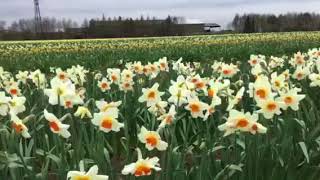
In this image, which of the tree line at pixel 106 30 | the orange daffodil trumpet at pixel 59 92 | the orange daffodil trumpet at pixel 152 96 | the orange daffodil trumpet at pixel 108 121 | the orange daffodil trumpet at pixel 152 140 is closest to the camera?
the orange daffodil trumpet at pixel 152 140

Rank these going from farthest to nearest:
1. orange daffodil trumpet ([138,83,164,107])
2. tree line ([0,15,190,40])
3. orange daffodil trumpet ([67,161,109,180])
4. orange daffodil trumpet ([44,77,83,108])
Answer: tree line ([0,15,190,40]) → orange daffodil trumpet ([138,83,164,107]) → orange daffodil trumpet ([44,77,83,108]) → orange daffodil trumpet ([67,161,109,180])

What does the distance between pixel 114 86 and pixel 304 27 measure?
69.6 meters

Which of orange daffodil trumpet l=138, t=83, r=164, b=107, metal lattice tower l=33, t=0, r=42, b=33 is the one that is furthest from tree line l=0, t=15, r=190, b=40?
orange daffodil trumpet l=138, t=83, r=164, b=107

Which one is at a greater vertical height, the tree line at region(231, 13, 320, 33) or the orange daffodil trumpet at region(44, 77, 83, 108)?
the orange daffodil trumpet at region(44, 77, 83, 108)

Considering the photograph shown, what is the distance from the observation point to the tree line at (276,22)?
71.6 metres

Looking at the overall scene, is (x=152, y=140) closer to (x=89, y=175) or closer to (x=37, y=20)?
(x=89, y=175)

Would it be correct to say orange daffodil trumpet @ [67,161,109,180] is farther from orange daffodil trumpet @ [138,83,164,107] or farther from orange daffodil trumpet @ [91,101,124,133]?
orange daffodil trumpet @ [138,83,164,107]

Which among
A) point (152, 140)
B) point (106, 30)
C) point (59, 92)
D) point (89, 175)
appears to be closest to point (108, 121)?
point (152, 140)

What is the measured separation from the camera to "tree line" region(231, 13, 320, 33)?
7162 cm

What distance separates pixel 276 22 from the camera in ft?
254

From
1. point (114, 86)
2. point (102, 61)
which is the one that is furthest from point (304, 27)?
point (114, 86)

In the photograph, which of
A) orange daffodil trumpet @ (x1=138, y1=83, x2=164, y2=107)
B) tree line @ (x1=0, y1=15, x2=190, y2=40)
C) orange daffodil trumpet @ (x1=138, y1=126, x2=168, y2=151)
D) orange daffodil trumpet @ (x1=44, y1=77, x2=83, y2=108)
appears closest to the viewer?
orange daffodil trumpet @ (x1=138, y1=126, x2=168, y2=151)

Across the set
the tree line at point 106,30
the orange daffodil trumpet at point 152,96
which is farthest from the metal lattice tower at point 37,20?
the orange daffodil trumpet at point 152,96

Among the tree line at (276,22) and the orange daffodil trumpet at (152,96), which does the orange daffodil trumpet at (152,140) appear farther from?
the tree line at (276,22)
